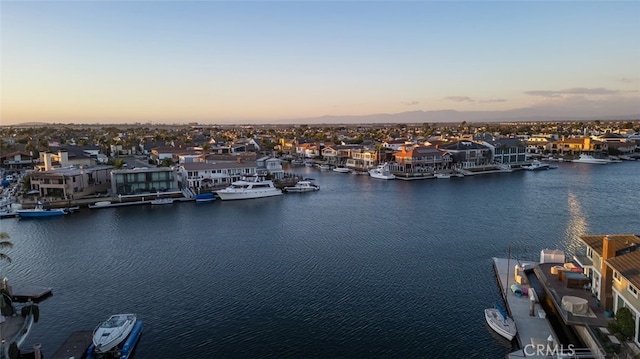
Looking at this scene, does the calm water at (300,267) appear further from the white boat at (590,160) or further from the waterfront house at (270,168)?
the white boat at (590,160)

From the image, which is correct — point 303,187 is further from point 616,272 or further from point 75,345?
point 616,272

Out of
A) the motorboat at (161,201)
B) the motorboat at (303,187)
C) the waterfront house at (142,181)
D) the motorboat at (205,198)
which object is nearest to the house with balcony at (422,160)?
the motorboat at (303,187)

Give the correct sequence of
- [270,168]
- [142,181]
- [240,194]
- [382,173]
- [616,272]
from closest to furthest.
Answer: [616,272]
[142,181]
[240,194]
[270,168]
[382,173]

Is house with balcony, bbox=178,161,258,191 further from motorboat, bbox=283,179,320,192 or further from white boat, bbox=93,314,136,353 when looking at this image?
white boat, bbox=93,314,136,353

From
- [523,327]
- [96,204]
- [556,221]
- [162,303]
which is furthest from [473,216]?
[96,204]

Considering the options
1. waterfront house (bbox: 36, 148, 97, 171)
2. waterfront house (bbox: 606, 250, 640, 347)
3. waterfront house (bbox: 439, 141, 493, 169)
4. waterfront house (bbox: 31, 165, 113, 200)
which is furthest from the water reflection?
waterfront house (bbox: 36, 148, 97, 171)

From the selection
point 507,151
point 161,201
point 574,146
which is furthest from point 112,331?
point 574,146

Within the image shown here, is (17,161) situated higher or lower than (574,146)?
higher
